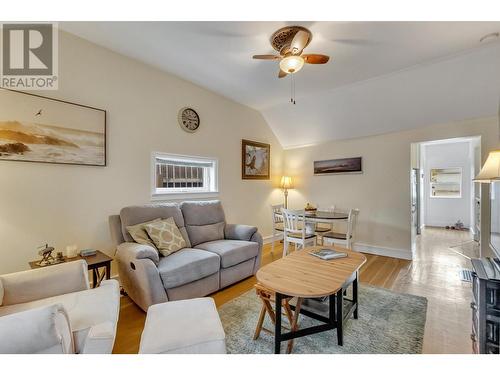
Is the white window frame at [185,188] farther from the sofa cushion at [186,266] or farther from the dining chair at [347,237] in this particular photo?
the dining chair at [347,237]

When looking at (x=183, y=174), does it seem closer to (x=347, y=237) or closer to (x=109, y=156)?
(x=109, y=156)

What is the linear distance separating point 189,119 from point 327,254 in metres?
2.67

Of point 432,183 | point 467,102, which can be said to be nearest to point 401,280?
point 467,102

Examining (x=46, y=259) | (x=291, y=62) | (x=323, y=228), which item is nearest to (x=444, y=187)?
(x=323, y=228)

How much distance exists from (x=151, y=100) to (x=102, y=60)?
Answer: 0.63 metres

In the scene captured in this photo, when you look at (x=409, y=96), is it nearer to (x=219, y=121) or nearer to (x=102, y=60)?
(x=219, y=121)

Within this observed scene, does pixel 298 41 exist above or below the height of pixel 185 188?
above

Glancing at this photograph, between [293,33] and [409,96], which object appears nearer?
[293,33]

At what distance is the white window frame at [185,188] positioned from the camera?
2.96 m

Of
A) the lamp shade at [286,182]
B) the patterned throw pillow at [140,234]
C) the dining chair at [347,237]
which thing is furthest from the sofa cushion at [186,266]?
the lamp shade at [286,182]

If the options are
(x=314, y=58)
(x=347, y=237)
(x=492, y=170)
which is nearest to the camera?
(x=492, y=170)

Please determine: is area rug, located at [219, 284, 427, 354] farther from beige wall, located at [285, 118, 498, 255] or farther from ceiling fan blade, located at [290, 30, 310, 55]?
ceiling fan blade, located at [290, 30, 310, 55]

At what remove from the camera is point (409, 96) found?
3.19 m

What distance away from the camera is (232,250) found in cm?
263
